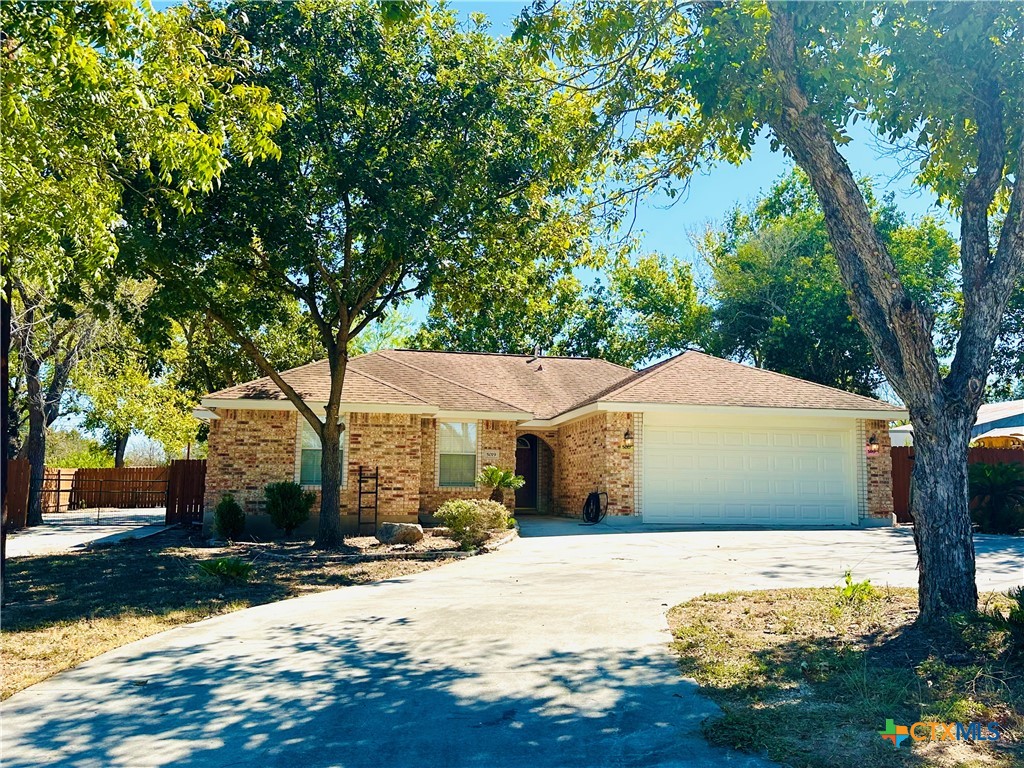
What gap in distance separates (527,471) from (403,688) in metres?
20.9

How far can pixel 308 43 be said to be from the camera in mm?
13242

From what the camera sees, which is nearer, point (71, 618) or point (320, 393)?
point (71, 618)

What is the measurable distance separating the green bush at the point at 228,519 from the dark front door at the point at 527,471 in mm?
11006

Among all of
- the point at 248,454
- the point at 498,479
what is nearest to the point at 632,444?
the point at 498,479

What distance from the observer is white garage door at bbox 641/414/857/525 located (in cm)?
2011

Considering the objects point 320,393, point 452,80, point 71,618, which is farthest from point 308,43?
point 71,618

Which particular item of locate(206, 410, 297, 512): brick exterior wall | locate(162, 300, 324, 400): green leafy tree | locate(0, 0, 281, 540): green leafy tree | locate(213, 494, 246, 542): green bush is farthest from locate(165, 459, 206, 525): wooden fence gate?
locate(0, 0, 281, 540): green leafy tree

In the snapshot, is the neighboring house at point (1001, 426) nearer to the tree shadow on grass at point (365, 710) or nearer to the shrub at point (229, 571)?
the shrub at point (229, 571)

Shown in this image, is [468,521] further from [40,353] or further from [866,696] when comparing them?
[40,353]

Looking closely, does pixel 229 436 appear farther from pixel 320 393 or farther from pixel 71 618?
pixel 71 618

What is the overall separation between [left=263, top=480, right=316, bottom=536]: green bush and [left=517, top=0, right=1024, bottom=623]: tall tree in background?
11718 mm

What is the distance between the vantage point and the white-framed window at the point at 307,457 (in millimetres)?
18875

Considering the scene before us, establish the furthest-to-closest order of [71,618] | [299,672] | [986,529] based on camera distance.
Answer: [986,529] < [71,618] < [299,672]

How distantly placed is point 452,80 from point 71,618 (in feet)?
32.3
